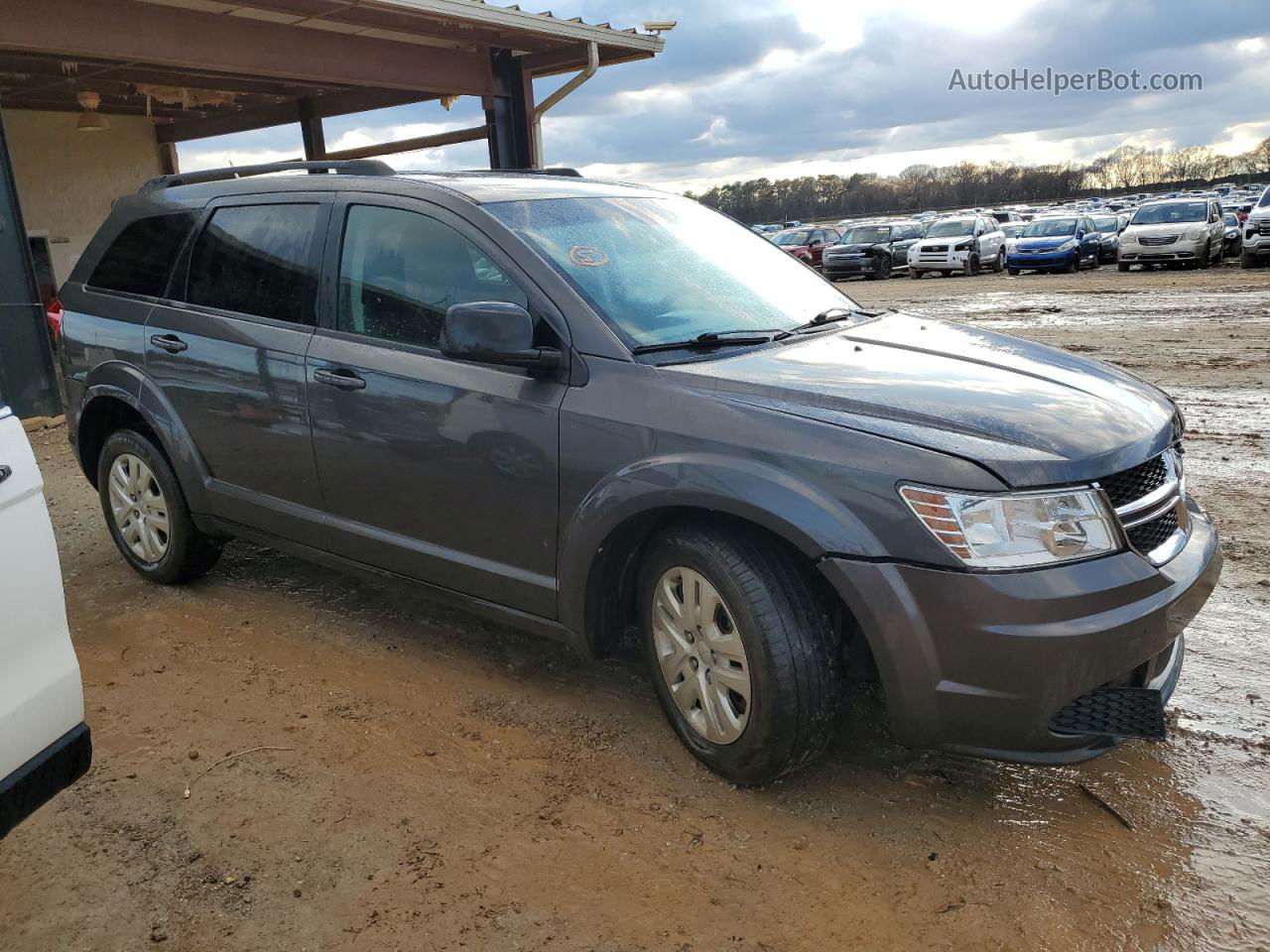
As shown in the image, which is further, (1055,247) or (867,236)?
(867,236)

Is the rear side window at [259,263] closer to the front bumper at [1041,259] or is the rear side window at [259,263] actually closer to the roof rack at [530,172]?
the roof rack at [530,172]

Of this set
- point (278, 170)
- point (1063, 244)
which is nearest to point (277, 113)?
point (278, 170)

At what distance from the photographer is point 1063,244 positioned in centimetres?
2561

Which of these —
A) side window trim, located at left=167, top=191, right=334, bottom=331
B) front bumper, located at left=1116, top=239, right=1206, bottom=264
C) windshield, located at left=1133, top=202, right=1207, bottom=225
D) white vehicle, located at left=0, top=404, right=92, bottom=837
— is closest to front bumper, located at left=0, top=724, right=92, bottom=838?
white vehicle, located at left=0, top=404, right=92, bottom=837

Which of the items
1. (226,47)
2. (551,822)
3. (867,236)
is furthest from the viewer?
(867,236)

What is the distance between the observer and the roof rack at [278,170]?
161 inches

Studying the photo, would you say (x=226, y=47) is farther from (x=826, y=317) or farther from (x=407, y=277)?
(x=826, y=317)

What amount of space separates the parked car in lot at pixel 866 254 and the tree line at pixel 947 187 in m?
50.8

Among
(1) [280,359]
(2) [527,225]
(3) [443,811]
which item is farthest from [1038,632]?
(1) [280,359]

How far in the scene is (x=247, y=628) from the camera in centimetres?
441

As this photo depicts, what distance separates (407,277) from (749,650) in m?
1.88

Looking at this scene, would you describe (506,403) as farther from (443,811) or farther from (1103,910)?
(1103,910)

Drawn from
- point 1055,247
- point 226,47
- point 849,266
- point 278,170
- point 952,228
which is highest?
point 226,47

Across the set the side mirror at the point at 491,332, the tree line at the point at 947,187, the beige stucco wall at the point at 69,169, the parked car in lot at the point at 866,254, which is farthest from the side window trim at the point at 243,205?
the tree line at the point at 947,187
